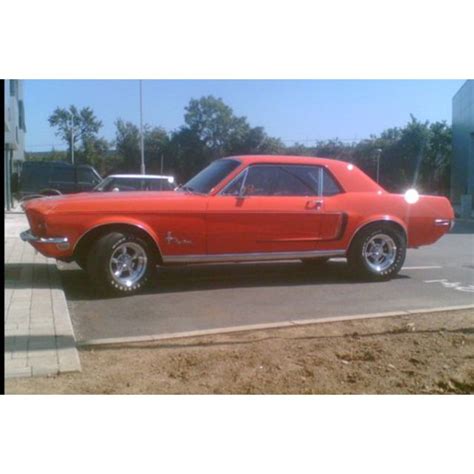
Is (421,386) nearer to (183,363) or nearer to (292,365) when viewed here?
(292,365)

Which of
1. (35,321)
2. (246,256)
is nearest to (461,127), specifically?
(246,256)

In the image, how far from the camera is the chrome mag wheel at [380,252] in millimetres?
7105

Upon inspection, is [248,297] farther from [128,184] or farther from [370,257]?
[370,257]

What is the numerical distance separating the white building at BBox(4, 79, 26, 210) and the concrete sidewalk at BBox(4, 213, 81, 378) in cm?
48

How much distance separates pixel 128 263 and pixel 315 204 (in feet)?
7.10

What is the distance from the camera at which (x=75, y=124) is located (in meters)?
5.46

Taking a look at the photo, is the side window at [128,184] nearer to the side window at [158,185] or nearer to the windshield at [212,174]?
the side window at [158,185]

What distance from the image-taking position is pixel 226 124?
18.9 ft

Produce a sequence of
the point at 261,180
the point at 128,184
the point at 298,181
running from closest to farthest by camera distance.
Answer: the point at 128,184, the point at 261,180, the point at 298,181

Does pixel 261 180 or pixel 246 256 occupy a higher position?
pixel 261 180

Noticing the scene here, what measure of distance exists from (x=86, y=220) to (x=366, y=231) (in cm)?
320

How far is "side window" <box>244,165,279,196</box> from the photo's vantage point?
21.4 feet

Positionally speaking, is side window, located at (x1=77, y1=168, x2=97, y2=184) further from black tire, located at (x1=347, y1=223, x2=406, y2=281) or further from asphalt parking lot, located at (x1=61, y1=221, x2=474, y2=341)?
black tire, located at (x1=347, y1=223, x2=406, y2=281)

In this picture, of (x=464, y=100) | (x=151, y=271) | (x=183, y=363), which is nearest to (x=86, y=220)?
(x=151, y=271)
